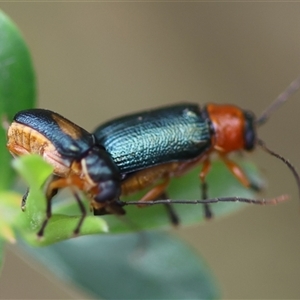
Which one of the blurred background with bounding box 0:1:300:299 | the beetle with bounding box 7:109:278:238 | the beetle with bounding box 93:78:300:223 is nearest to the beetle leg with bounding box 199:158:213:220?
the beetle with bounding box 93:78:300:223

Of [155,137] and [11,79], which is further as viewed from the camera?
[155,137]

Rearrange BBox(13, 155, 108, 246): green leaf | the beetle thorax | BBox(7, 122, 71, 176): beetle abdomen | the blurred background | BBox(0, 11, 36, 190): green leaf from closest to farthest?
BBox(13, 155, 108, 246): green leaf
BBox(0, 11, 36, 190): green leaf
BBox(7, 122, 71, 176): beetle abdomen
the beetle thorax
the blurred background

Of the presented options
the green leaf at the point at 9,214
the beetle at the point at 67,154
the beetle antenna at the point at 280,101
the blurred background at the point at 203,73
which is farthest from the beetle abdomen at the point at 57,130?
the blurred background at the point at 203,73

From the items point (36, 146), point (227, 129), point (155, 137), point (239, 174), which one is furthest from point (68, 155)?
point (227, 129)

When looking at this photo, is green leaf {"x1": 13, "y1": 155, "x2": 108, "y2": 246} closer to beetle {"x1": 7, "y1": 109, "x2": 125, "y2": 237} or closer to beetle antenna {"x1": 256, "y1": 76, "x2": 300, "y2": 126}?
beetle {"x1": 7, "y1": 109, "x2": 125, "y2": 237}

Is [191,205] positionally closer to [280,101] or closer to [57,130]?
[57,130]

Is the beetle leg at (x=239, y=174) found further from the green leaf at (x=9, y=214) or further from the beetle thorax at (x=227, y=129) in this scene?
the green leaf at (x=9, y=214)
